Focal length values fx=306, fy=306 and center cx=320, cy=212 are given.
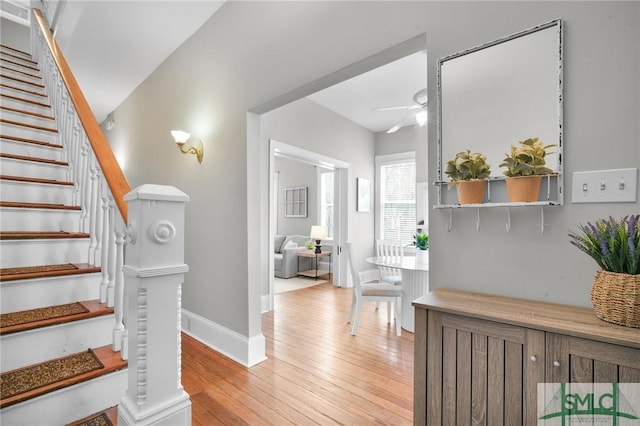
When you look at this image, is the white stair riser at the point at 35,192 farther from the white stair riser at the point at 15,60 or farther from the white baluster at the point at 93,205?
the white stair riser at the point at 15,60

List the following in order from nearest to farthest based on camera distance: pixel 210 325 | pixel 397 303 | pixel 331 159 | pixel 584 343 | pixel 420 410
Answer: pixel 584 343 → pixel 420 410 → pixel 210 325 → pixel 397 303 → pixel 331 159

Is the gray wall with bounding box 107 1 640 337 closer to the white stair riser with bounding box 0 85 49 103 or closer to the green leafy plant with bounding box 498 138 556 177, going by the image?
the green leafy plant with bounding box 498 138 556 177

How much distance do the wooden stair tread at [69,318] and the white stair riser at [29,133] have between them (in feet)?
5.89

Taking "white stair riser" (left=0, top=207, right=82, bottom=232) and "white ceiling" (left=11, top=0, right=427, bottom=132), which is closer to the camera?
"white stair riser" (left=0, top=207, right=82, bottom=232)

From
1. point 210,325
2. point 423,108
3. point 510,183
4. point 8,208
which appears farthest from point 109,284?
point 423,108

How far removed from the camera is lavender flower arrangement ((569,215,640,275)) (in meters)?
0.93

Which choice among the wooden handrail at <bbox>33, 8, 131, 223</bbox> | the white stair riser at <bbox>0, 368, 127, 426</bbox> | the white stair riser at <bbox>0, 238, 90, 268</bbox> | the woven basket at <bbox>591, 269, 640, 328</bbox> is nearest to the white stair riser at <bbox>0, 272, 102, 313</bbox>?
the white stair riser at <bbox>0, 238, 90, 268</bbox>

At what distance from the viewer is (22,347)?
4.63 feet

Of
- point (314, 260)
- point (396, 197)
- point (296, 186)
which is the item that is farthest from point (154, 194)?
point (296, 186)

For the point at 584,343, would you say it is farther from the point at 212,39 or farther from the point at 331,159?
the point at 331,159

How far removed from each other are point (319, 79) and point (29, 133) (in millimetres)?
2513

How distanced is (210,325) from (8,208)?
1830 mm

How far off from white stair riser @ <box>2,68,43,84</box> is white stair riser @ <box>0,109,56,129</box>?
3.21 ft

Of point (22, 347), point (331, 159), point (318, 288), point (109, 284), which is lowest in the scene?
point (318, 288)
